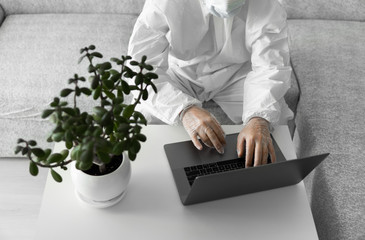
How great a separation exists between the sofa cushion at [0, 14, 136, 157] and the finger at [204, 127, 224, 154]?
2.09ft

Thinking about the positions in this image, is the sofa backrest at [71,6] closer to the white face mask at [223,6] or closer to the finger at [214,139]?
the white face mask at [223,6]

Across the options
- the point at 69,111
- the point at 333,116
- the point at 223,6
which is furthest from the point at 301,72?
the point at 69,111

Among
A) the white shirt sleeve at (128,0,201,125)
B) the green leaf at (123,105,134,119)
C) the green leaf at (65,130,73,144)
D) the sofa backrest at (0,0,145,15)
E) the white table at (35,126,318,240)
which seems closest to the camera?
the green leaf at (65,130,73,144)

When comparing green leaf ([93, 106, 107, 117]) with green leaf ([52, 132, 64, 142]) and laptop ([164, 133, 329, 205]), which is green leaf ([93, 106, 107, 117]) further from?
laptop ([164, 133, 329, 205])

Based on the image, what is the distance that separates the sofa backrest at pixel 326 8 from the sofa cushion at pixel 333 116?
5 cm

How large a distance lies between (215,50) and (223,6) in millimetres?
302

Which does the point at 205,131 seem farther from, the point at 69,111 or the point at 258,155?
the point at 69,111

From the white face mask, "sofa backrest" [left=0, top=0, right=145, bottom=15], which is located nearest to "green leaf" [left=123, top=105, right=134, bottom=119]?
the white face mask

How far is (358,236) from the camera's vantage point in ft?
4.15

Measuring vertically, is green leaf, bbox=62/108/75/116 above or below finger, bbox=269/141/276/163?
above

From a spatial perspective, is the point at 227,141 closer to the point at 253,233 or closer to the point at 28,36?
the point at 253,233

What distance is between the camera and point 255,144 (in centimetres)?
118

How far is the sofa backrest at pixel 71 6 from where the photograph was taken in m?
2.08

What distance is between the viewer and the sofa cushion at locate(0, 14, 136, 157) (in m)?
1.69
